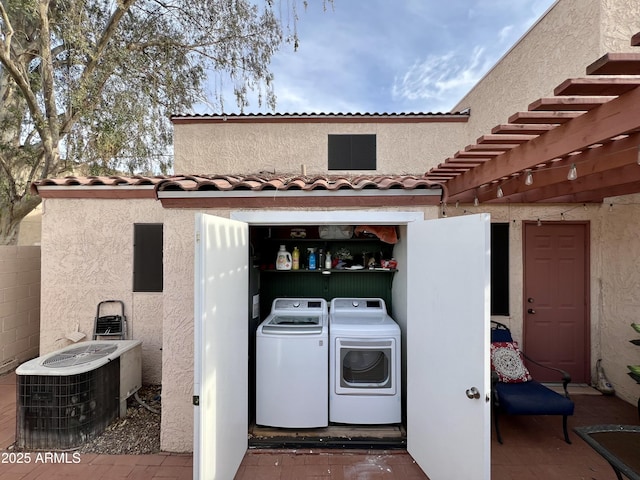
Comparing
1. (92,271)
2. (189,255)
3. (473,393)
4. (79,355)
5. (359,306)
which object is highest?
(189,255)

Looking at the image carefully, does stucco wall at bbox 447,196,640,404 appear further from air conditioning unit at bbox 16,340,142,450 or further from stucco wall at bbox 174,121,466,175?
air conditioning unit at bbox 16,340,142,450

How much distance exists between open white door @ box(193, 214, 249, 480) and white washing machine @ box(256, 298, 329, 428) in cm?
41

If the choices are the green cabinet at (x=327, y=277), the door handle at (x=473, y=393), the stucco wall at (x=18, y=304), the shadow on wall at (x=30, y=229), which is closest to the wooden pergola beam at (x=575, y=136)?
the door handle at (x=473, y=393)

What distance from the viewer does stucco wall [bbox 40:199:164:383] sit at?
4.88 metres

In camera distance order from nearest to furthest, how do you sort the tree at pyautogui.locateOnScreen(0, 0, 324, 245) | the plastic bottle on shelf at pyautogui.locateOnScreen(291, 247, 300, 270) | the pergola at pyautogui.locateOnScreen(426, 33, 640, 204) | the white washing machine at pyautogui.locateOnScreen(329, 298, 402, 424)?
the pergola at pyautogui.locateOnScreen(426, 33, 640, 204), the white washing machine at pyautogui.locateOnScreen(329, 298, 402, 424), the plastic bottle on shelf at pyautogui.locateOnScreen(291, 247, 300, 270), the tree at pyautogui.locateOnScreen(0, 0, 324, 245)

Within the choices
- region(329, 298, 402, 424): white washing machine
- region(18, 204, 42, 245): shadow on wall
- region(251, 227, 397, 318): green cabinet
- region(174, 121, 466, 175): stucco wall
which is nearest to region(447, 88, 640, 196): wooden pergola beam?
region(329, 298, 402, 424): white washing machine

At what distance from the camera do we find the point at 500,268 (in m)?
4.93

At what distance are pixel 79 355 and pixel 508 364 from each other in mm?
5821

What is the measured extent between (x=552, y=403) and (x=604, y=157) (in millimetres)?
3018

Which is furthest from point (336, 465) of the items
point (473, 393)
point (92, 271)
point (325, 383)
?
point (92, 271)

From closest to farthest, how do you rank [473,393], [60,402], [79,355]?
[473,393] → [60,402] → [79,355]

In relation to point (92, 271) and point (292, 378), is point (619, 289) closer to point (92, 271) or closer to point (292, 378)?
point (292, 378)

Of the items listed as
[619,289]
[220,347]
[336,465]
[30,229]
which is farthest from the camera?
[30,229]

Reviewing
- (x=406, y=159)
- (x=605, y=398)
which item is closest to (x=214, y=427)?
(x=605, y=398)
